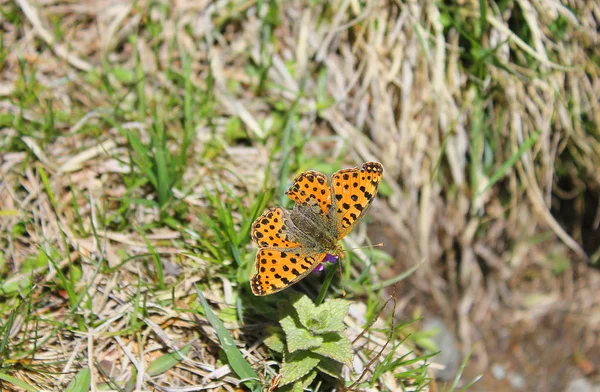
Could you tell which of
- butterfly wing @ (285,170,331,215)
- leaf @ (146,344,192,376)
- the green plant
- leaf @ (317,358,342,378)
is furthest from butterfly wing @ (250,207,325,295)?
leaf @ (146,344,192,376)

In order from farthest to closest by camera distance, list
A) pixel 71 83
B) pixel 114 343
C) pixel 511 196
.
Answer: pixel 511 196 < pixel 71 83 < pixel 114 343

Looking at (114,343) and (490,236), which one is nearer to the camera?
(114,343)

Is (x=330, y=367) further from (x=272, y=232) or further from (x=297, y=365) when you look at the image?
(x=272, y=232)

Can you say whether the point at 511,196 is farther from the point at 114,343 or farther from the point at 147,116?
the point at 114,343

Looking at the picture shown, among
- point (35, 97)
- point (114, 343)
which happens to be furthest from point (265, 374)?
point (35, 97)

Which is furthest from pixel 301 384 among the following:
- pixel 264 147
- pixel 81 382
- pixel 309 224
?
pixel 264 147

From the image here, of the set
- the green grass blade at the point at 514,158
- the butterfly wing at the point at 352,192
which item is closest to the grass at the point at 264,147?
the green grass blade at the point at 514,158
